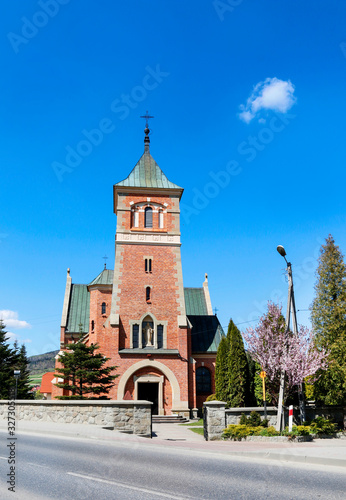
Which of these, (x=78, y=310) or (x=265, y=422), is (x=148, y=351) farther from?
(x=265, y=422)

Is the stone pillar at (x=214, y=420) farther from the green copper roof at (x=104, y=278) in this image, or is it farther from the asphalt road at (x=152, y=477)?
the green copper roof at (x=104, y=278)

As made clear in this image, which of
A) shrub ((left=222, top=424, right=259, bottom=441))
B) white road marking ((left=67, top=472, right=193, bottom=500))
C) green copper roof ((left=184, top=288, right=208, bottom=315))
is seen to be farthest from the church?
white road marking ((left=67, top=472, right=193, bottom=500))

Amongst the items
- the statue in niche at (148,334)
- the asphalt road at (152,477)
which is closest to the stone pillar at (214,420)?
the asphalt road at (152,477)

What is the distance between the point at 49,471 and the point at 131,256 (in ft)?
83.4

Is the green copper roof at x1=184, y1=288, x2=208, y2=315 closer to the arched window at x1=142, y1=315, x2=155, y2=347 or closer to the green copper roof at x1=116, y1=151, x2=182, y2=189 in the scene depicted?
the arched window at x1=142, y1=315, x2=155, y2=347

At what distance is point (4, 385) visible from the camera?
106 ft

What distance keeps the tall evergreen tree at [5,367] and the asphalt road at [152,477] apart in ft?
73.4

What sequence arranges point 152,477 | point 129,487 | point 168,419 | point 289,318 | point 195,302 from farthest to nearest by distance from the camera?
1. point 195,302
2. point 168,419
3. point 289,318
4. point 152,477
5. point 129,487

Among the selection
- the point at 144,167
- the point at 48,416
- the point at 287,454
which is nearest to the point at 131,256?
the point at 144,167

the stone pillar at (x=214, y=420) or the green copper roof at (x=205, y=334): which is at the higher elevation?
the green copper roof at (x=205, y=334)

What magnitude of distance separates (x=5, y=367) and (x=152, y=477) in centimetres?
2926

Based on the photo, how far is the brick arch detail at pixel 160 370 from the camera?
30.1m

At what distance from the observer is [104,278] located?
129ft

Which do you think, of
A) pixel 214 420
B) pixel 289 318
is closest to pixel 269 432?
pixel 214 420
